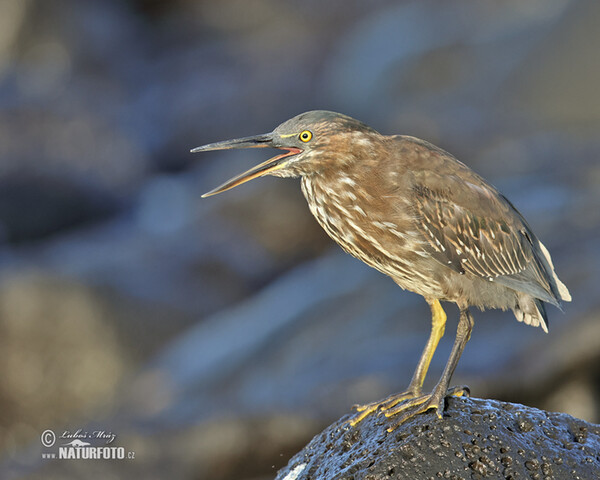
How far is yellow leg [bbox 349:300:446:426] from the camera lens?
4.73 metres

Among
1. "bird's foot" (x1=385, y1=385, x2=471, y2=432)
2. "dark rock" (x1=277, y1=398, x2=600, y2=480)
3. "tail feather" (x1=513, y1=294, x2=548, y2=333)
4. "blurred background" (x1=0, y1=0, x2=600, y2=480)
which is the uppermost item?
"blurred background" (x1=0, y1=0, x2=600, y2=480)

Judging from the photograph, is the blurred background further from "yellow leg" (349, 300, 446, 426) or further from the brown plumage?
the brown plumage

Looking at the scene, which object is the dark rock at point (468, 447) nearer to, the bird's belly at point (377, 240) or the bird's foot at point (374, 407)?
the bird's foot at point (374, 407)

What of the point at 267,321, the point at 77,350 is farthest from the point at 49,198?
the point at 267,321

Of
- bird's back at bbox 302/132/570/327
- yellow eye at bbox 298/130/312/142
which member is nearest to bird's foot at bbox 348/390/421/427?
bird's back at bbox 302/132/570/327

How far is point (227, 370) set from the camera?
353 inches

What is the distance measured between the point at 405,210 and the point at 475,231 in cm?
53

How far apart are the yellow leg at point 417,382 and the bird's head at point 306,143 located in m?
1.19

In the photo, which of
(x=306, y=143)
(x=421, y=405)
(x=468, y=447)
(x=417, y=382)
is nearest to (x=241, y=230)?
(x=417, y=382)

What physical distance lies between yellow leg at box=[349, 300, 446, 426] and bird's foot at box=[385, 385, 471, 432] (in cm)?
13

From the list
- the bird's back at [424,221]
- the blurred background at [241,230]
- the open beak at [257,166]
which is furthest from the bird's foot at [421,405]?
the blurred background at [241,230]

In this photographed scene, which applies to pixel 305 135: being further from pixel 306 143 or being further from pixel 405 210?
pixel 405 210

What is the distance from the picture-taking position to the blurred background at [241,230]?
8070 millimetres

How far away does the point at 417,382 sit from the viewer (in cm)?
488
